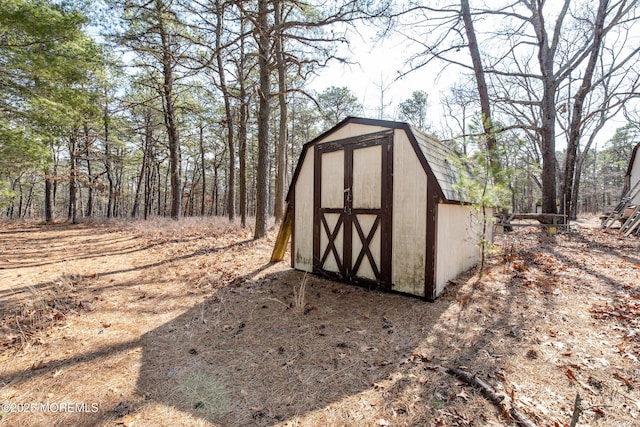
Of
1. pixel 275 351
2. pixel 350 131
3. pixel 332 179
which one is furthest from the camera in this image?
pixel 332 179

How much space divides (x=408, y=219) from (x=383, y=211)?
473 millimetres

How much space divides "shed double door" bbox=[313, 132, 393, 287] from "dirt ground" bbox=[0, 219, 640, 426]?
1.61ft

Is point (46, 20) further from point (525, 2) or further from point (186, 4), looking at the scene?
point (525, 2)

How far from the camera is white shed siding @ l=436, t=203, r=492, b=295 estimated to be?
4.65 metres

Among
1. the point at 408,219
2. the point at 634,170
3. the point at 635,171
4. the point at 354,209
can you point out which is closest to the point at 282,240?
the point at 354,209

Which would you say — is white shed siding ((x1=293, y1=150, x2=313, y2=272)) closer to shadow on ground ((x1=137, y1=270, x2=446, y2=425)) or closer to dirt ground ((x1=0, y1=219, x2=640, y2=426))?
dirt ground ((x1=0, y1=219, x2=640, y2=426))

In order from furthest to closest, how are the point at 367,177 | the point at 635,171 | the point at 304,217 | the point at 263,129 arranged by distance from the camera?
the point at 635,171 → the point at 263,129 → the point at 304,217 → the point at 367,177

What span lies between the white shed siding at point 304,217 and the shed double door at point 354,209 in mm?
201

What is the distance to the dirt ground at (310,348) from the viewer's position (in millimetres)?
2387

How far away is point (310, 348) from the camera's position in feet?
11.1

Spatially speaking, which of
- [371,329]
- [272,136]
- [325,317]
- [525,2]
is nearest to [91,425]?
[325,317]

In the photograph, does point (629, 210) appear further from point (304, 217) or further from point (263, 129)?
point (263, 129)

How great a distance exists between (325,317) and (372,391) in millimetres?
1611

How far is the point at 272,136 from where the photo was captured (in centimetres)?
2347
